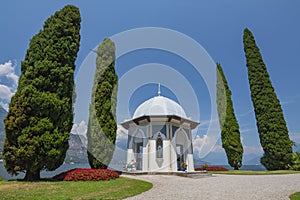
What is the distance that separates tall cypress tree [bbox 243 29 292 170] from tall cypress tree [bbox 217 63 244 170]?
7.81 ft

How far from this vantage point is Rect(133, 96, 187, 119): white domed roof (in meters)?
17.4

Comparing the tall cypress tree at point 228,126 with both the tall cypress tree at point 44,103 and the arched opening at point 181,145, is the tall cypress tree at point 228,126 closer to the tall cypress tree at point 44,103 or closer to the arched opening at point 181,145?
the arched opening at point 181,145

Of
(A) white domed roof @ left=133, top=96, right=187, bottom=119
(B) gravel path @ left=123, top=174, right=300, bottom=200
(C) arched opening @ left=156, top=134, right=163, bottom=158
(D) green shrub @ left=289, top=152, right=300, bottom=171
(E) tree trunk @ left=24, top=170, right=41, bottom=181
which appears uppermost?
(A) white domed roof @ left=133, top=96, right=187, bottom=119

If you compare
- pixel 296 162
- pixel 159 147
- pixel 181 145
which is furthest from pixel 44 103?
pixel 296 162

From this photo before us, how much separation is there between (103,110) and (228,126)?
15435mm

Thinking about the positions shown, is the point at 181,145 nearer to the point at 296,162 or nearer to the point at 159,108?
the point at 159,108

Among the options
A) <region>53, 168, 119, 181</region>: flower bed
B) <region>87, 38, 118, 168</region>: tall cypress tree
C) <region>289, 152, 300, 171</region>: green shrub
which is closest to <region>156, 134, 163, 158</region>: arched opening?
<region>87, 38, 118, 168</region>: tall cypress tree

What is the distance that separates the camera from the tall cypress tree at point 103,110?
14453 millimetres

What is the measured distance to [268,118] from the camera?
2223cm

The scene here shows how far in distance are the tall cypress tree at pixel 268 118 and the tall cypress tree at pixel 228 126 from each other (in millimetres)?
2379

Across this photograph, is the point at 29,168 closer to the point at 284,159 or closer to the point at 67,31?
the point at 67,31

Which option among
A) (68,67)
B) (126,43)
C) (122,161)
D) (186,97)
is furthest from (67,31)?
(122,161)

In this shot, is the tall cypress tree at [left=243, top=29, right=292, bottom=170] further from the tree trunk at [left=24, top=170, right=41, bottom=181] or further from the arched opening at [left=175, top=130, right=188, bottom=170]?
the tree trunk at [left=24, top=170, right=41, bottom=181]

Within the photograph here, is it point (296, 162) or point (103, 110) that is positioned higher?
point (103, 110)
